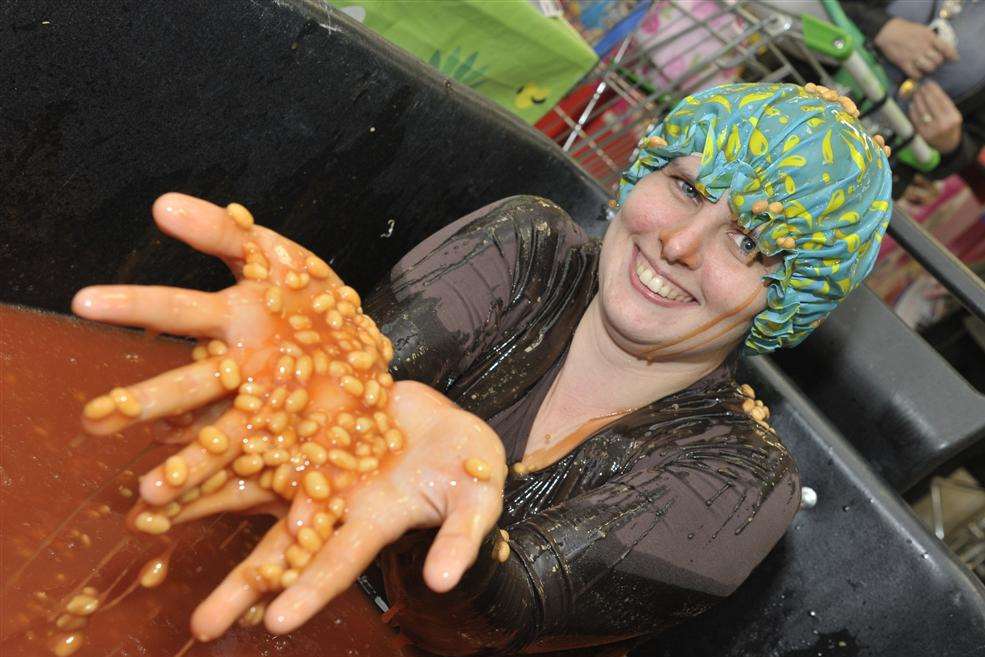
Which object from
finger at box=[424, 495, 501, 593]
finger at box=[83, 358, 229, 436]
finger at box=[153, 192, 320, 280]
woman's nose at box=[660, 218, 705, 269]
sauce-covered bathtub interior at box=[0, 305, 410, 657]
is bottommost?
sauce-covered bathtub interior at box=[0, 305, 410, 657]

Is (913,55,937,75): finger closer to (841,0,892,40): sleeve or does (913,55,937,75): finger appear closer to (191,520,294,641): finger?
(841,0,892,40): sleeve

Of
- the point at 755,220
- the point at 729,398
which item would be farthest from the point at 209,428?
the point at 729,398

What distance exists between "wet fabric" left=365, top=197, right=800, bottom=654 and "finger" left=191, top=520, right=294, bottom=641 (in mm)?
170

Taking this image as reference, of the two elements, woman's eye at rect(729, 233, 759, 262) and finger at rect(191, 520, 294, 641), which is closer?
finger at rect(191, 520, 294, 641)

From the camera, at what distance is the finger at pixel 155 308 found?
63 centimetres

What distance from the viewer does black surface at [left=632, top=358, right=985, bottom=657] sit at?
130cm

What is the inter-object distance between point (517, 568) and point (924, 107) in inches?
82.1

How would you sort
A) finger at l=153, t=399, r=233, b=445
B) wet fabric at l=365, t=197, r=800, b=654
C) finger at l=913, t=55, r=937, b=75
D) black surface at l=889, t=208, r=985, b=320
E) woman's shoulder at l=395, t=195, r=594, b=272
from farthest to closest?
finger at l=913, t=55, r=937, b=75 → black surface at l=889, t=208, r=985, b=320 → woman's shoulder at l=395, t=195, r=594, b=272 → wet fabric at l=365, t=197, r=800, b=654 → finger at l=153, t=399, r=233, b=445

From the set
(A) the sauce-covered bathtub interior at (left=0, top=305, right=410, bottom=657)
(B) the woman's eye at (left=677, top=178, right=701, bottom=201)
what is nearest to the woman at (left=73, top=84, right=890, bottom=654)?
(B) the woman's eye at (left=677, top=178, right=701, bottom=201)

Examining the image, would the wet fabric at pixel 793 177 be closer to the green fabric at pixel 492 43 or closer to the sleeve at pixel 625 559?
the sleeve at pixel 625 559

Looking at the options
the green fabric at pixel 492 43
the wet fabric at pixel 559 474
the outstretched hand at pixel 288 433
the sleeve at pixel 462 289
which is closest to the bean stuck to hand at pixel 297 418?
the outstretched hand at pixel 288 433

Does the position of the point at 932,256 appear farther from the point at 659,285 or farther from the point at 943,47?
the point at 943,47

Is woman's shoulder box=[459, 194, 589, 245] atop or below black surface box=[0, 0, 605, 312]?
atop

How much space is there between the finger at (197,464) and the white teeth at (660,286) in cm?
58
